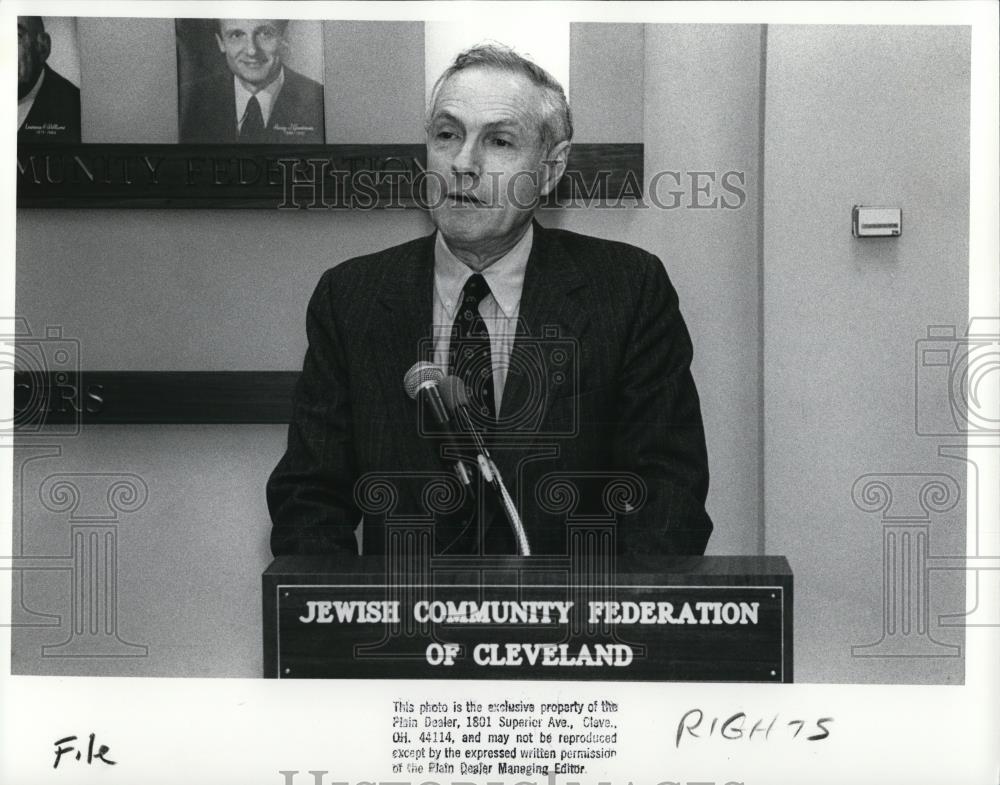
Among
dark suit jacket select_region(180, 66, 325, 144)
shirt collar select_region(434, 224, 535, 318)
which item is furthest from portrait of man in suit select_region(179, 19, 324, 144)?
shirt collar select_region(434, 224, 535, 318)

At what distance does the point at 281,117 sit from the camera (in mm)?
2369

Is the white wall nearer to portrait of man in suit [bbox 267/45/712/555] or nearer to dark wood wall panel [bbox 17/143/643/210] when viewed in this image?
portrait of man in suit [bbox 267/45/712/555]

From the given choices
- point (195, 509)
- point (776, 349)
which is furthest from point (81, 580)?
point (776, 349)

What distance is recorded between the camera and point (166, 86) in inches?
93.9

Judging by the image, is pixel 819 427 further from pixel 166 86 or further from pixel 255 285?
pixel 166 86

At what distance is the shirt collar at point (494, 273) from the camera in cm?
242

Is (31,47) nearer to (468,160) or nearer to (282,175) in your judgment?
(282,175)

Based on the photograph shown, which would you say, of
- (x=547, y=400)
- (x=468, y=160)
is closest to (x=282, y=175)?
(x=468, y=160)

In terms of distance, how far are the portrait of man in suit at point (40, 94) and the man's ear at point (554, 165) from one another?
96 cm

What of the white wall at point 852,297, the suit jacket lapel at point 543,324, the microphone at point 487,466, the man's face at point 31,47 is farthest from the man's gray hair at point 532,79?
the man's face at point 31,47

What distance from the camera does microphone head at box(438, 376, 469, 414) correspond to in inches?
94.1

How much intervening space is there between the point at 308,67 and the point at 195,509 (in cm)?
95

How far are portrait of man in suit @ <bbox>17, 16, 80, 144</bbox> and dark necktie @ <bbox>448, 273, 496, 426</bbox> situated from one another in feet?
2.85

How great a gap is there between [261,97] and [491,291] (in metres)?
0.61
